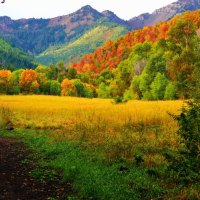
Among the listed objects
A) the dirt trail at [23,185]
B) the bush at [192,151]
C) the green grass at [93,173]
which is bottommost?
the dirt trail at [23,185]

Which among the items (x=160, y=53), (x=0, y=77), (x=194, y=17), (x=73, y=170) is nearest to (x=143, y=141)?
(x=73, y=170)

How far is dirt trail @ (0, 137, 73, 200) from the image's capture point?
10508mm

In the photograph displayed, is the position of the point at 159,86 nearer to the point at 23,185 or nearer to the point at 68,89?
the point at 68,89

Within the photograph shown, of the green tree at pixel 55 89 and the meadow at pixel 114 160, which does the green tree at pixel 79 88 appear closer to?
the green tree at pixel 55 89

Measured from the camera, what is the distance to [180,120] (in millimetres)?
9984

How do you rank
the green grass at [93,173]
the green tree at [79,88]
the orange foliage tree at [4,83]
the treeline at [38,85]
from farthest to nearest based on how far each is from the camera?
the green tree at [79,88] → the treeline at [38,85] → the orange foliage tree at [4,83] → the green grass at [93,173]

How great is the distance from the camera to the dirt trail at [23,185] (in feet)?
34.5

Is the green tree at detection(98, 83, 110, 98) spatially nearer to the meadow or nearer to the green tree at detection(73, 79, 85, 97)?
the green tree at detection(73, 79, 85, 97)

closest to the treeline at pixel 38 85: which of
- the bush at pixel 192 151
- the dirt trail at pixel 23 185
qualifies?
the dirt trail at pixel 23 185

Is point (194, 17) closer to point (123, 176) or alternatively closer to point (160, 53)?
point (160, 53)

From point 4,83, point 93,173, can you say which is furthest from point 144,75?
point 93,173

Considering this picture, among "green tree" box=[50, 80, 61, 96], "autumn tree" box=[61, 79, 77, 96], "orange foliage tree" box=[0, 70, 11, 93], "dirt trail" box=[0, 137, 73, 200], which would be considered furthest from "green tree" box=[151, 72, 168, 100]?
"dirt trail" box=[0, 137, 73, 200]

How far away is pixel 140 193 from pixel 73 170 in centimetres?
331

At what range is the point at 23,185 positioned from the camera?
1159 cm
